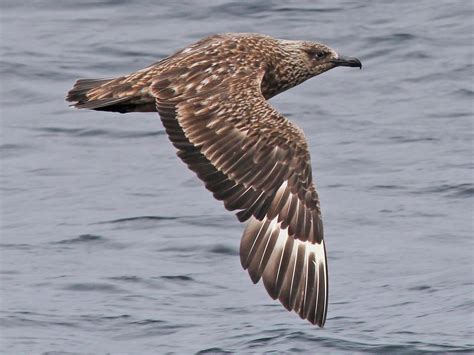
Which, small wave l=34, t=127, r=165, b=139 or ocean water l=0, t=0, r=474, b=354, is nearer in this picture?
ocean water l=0, t=0, r=474, b=354

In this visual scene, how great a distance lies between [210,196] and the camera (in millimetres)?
12680

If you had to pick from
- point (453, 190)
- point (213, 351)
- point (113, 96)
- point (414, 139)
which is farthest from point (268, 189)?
point (414, 139)

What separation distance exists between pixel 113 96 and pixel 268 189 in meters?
1.14

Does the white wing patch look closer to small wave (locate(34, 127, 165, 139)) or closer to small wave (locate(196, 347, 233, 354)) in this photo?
small wave (locate(196, 347, 233, 354))

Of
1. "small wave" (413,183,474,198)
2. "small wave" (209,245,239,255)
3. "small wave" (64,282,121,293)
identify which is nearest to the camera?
"small wave" (64,282,121,293)

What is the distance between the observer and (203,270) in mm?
11516

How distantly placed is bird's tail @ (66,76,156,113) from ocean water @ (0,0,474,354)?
169 centimetres

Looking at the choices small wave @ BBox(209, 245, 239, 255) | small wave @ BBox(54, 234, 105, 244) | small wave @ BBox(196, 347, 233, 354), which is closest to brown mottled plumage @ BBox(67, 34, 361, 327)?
small wave @ BBox(196, 347, 233, 354)

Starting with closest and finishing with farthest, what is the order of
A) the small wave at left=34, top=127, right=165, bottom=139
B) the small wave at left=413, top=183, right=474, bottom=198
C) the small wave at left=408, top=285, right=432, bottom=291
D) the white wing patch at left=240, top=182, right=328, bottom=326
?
1. the white wing patch at left=240, top=182, right=328, bottom=326
2. the small wave at left=408, top=285, right=432, bottom=291
3. the small wave at left=413, top=183, right=474, bottom=198
4. the small wave at left=34, top=127, right=165, bottom=139

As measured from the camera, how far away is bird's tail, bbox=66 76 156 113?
934cm

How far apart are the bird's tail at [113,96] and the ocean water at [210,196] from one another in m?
1.69

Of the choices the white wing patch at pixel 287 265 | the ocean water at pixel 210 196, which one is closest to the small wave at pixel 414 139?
the ocean water at pixel 210 196

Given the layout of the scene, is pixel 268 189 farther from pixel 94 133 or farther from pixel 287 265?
pixel 94 133

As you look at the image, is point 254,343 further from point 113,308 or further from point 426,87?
point 426,87
